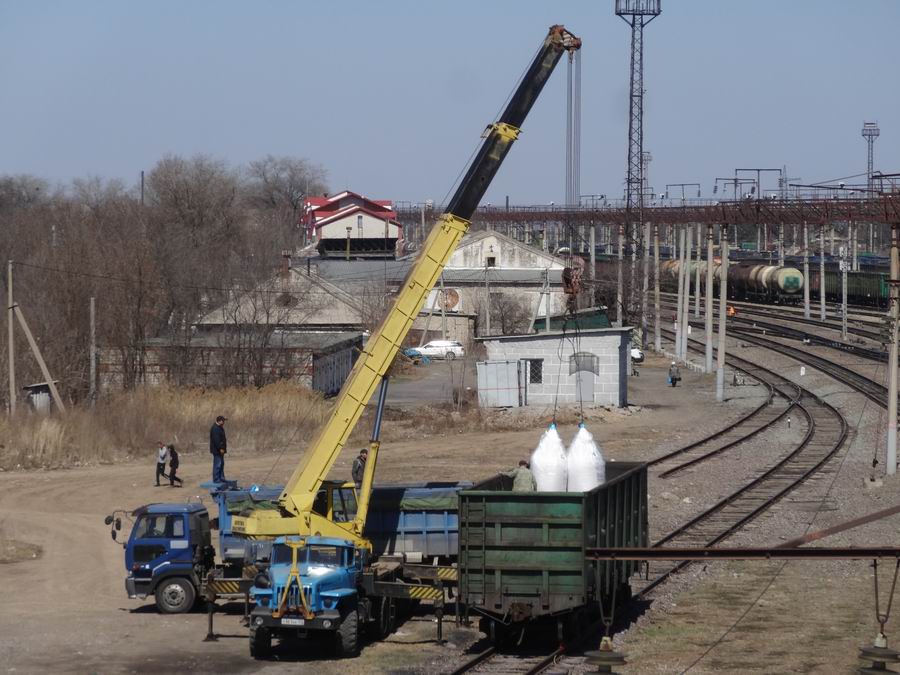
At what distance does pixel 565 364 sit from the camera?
47.6 meters

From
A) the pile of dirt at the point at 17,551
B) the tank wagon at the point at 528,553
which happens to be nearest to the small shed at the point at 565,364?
the pile of dirt at the point at 17,551

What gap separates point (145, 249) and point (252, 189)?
126004 mm

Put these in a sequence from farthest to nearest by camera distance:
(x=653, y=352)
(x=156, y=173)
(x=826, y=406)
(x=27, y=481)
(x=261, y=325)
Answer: (x=156, y=173) → (x=653, y=352) → (x=261, y=325) → (x=826, y=406) → (x=27, y=481)

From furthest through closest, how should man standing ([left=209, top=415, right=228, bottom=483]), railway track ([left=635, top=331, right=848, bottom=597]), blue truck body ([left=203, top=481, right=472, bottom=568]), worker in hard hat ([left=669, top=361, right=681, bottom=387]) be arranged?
worker in hard hat ([left=669, top=361, right=681, bottom=387]), man standing ([left=209, top=415, right=228, bottom=483]), railway track ([left=635, top=331, right=848, bottom=597]), blue truck body ([left=203, top=481, right=472, bottom=568])

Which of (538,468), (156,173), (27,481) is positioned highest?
(156,173)

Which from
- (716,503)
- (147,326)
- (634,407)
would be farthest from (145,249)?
(716,503)

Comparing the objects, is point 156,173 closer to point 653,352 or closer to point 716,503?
point 653,352

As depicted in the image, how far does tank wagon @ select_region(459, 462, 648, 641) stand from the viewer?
52.0 ft

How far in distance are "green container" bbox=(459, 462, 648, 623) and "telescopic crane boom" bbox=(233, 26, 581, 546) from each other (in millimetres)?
2212

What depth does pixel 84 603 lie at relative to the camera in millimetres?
20844

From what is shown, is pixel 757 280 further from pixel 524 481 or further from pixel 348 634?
pixel 348 634

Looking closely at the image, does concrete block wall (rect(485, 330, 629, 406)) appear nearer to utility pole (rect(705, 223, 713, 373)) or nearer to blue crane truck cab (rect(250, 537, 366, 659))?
utility pole (rect(705, 223, 713, 373))

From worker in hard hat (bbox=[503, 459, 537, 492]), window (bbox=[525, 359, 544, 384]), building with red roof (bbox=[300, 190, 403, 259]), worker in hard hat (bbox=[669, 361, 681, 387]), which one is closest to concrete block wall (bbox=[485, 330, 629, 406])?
window (bbox=[525, 359, 544, 384])

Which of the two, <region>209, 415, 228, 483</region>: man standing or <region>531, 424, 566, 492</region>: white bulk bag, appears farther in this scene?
<region>209, 415, 228, 483</region>: man standing
